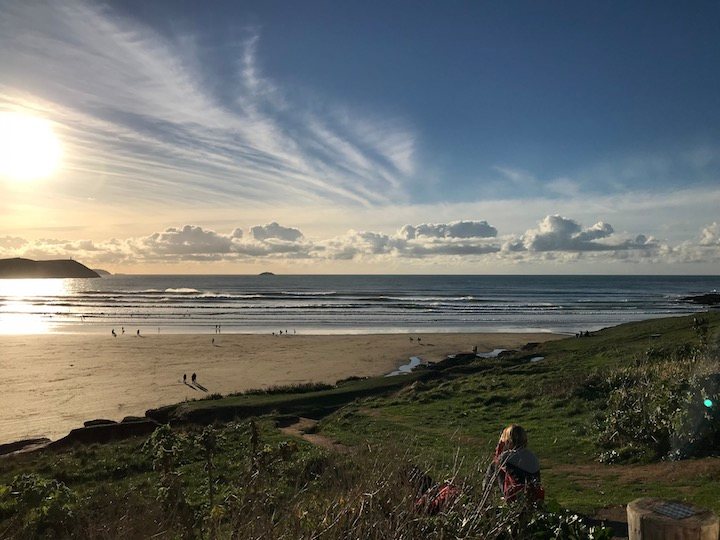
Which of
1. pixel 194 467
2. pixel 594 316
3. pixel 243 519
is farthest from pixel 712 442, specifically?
pixel 594 316

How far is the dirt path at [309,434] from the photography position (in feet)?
44.6

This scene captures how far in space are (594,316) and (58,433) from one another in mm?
58504

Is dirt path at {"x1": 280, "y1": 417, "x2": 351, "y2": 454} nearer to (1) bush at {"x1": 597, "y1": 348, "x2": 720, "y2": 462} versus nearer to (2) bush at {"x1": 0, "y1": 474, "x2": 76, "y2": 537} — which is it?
(1) bush at {"x1": 597, "y1": 348, "x2": 720, "y2": 462}

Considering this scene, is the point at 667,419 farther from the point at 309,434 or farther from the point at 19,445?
the point at 19,445

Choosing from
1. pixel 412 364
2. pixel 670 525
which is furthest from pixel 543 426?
pixel 412 364

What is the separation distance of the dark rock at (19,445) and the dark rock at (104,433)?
3.14 feet

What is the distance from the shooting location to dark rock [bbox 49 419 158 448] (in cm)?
1694

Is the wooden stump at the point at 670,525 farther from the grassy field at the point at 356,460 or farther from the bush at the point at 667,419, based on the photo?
the bush at the point at 667,419

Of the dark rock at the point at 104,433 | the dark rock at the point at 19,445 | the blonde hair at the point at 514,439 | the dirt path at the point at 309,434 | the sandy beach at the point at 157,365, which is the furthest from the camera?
the sandy beach at the point at 157,365

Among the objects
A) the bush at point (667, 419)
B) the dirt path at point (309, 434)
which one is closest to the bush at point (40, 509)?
the dirt path at point (309, 434)

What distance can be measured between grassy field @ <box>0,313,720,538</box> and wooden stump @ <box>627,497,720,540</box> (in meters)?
1.42

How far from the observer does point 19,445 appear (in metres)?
16.9

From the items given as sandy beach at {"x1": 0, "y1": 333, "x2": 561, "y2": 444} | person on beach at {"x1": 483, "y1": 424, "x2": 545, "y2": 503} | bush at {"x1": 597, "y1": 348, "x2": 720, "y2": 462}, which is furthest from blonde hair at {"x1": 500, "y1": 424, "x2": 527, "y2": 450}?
sandy beach at {"x1": 0, "y1": 333, "x2": 561, "y2": 444}

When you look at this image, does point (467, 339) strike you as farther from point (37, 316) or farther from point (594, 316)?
point (37, 316)
